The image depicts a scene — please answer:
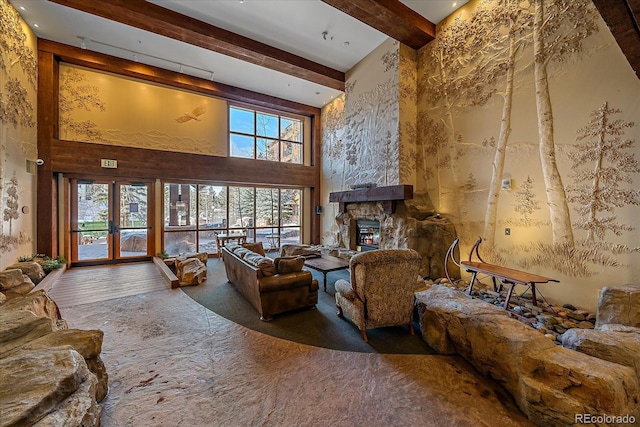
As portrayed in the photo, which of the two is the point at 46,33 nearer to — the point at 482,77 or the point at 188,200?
the point at 188,200

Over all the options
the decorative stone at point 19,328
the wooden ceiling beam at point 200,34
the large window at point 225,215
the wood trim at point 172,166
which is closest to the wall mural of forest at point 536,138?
the wooden ceiling beam at point 200,34

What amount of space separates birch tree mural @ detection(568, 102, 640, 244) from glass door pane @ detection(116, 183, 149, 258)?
8.44m

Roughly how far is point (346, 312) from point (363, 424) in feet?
4.61

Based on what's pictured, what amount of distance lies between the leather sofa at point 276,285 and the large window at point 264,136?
487 cm

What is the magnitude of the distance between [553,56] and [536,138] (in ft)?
3.76

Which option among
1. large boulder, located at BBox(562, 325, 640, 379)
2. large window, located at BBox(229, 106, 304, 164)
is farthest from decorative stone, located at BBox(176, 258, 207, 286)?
large boulder, located at BBox(562, 325, 640, 379)

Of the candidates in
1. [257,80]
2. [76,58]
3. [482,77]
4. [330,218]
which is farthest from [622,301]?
[76,58]

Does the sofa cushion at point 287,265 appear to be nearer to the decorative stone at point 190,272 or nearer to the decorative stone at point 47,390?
the decorative stone at point 47,390

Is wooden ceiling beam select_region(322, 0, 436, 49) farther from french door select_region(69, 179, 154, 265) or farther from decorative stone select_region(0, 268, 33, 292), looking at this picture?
decorative stone select_region(0, 268, 33, 292)

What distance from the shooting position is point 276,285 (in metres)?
3.31

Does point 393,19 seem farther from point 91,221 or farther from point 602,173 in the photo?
point 91,221

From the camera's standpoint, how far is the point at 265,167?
776 centimetres

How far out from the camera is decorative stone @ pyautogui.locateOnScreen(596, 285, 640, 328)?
2490 millimetres

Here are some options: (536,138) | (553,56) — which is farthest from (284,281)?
(553,56)
